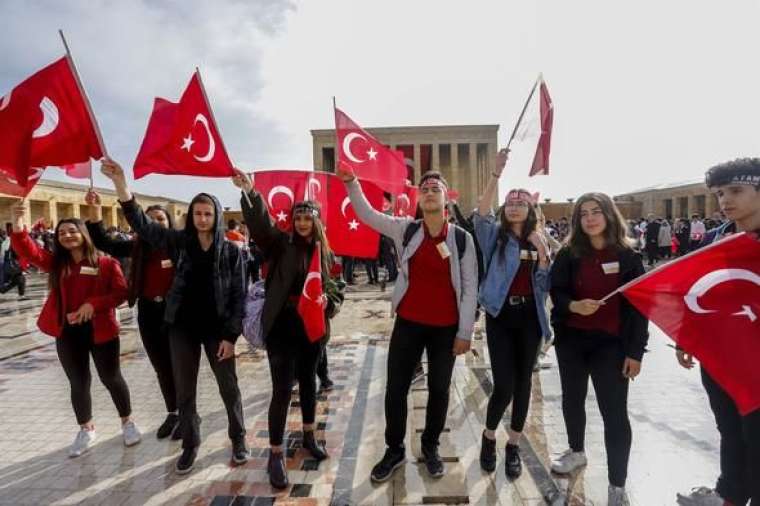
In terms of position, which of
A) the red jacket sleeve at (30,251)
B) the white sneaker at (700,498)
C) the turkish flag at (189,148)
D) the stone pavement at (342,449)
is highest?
the turkish flag at (189,148)

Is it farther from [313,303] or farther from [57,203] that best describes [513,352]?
[57,203]

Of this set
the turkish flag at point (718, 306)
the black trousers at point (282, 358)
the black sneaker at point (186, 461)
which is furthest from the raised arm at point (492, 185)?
the black sneaker at point (186, 461)

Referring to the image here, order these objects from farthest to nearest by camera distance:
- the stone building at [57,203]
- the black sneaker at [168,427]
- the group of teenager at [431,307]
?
1. the stone building at [57,203]
2. the black sneaker at [168,427]
3. the group of teenager at [431,307]

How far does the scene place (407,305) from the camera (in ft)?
10.2

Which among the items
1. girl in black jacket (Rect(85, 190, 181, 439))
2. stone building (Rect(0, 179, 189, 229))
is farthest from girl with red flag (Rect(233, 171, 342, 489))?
stone building (Rect(0, 179, 189, 229))

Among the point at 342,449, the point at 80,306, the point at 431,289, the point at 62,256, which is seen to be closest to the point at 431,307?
the point at 431,289

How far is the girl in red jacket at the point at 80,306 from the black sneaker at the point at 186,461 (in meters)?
0.70

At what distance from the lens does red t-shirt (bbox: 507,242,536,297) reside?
3.08 meters

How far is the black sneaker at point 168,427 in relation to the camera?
3730 mm

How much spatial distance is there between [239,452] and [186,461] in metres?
0.36

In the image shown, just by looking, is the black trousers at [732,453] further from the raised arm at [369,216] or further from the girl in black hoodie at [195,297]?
the girl in black hoodie at [195,297]

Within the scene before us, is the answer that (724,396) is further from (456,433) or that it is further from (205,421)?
(205,421)

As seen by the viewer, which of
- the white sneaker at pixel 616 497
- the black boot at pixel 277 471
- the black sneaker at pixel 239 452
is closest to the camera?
the white sneaker at pixel 616 497

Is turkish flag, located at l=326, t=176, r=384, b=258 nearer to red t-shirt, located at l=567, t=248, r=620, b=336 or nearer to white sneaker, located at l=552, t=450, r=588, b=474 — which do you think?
red t-shirt, located at l=567, t=248, r=620, b=336
